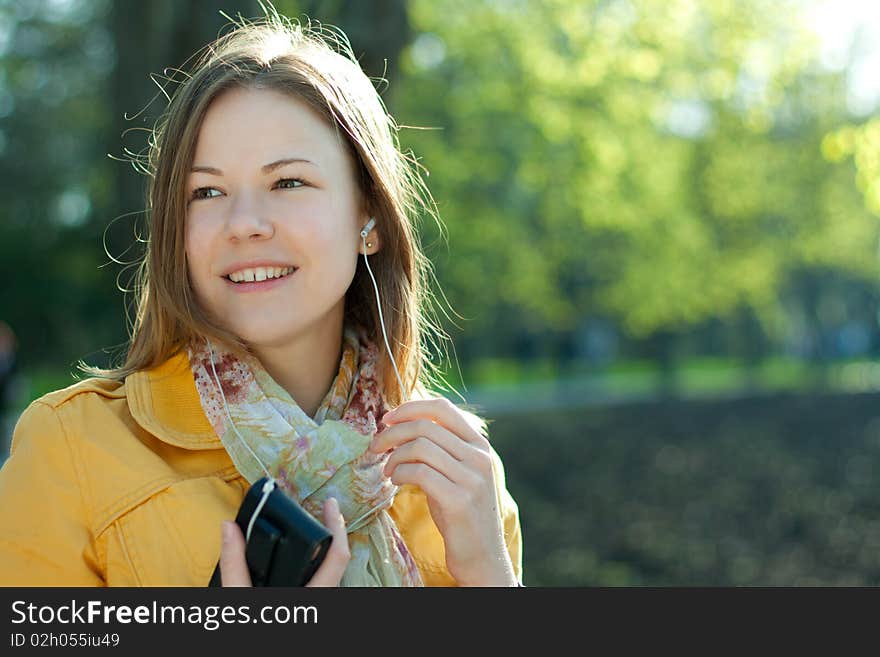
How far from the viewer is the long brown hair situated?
2146 millimetres

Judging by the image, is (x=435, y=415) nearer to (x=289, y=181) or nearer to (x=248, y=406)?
(x=248, y=406)

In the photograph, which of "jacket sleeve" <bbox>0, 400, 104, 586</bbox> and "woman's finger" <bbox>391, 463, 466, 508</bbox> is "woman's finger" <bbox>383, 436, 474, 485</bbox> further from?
"jacket sleeve" <bbox>0, 400, 104, 586</bbox>

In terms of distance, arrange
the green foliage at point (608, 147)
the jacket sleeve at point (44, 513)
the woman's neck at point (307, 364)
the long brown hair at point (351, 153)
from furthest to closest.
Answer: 1. the green foliage at point (608, 147)
2. the woman's neck at point (307, 364)
3. the long brown hair at point (351, 153)
4. the jacket sleeve at point (44, 513)

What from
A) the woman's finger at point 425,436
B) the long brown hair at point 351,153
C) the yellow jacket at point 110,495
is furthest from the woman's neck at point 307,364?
the woman's finger at point 425,436

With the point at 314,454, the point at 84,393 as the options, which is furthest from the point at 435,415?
the point at 84,393

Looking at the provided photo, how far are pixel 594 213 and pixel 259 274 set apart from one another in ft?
53.2

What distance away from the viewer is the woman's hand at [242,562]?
1803 mm

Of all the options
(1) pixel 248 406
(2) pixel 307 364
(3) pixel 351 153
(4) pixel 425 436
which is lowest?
(4) pixel 425 436

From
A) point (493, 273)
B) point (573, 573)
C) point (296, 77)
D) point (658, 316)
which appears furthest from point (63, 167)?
point (296, 77)

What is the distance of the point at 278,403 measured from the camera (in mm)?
2158

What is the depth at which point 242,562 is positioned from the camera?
1806 mm

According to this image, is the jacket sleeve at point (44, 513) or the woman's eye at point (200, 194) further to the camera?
the woman's eye at point (200, 194)

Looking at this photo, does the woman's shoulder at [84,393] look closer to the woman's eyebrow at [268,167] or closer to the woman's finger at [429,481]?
the woman's eyebrow at [268,167]

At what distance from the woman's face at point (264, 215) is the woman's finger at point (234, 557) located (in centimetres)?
46
